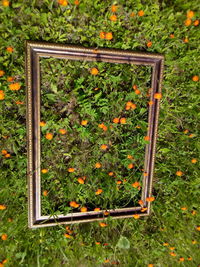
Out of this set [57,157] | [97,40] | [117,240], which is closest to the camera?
[97,40]

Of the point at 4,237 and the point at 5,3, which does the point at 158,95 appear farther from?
the point at 4,237

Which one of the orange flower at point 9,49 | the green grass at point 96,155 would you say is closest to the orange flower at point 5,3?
the green grass at point 96,155

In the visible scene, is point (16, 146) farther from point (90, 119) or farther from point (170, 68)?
point (170, 68)

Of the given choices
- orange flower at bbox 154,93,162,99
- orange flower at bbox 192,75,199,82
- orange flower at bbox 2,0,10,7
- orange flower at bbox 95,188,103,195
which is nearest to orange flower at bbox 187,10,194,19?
orange flower at bbox 192,75,199,82

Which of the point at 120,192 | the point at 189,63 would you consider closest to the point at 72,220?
the point at 120,192

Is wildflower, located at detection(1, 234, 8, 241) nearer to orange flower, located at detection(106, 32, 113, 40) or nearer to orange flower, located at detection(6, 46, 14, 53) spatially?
orange flower, located at detection(6, 46, 14, 53)

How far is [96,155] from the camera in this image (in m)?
1.50

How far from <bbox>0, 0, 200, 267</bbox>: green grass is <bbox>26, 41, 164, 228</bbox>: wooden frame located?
0.09 m

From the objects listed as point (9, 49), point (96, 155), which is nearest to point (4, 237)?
point (96, 155)

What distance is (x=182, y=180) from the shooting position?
1.61 m

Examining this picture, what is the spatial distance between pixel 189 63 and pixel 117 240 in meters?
1.69

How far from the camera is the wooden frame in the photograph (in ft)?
4.16

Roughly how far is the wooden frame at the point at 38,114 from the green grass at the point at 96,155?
9cm

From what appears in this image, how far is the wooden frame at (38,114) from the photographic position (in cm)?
127
